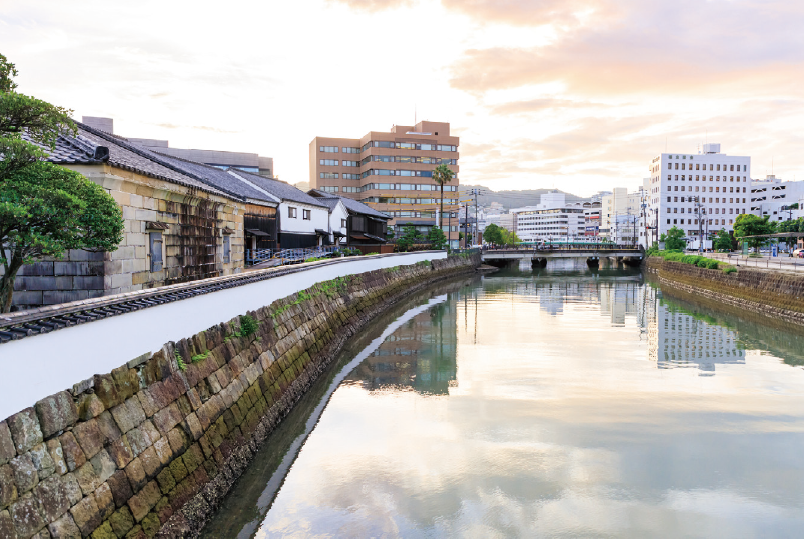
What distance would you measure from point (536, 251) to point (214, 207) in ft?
239

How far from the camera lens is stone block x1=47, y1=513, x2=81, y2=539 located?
6.30 m

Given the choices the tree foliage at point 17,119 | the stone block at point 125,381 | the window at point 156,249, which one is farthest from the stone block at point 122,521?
the window at point 156,249

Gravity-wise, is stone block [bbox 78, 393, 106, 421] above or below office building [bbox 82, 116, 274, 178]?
below

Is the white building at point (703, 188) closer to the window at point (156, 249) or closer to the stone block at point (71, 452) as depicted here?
the window at point (156, 249)

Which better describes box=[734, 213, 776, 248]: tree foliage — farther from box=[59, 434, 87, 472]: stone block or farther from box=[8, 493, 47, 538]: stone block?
box=[8, 493, 47, 538]: stone block

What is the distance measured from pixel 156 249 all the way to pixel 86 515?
12.0 meters

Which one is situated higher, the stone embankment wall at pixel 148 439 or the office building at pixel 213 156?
the office building at pixel 213 156

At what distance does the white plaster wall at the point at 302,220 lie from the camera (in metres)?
42.7

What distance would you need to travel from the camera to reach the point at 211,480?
33.6 ft

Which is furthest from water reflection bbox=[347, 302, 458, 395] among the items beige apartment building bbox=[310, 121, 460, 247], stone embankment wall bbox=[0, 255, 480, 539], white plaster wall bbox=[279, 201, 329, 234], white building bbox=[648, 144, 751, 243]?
white building bbox=[648, 144, 751, 243]

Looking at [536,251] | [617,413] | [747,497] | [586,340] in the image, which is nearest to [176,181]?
[617,413]

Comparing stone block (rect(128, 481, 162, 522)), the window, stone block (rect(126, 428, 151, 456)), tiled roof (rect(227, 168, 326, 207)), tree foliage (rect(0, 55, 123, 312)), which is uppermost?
tiled roof (rect(227, 168, 326, 207))

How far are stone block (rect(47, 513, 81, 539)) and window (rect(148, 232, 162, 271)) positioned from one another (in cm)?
1162

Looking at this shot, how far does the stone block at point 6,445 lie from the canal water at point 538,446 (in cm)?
478
